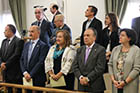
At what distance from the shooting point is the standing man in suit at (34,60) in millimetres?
3352

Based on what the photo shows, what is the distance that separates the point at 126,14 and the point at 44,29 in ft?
10.3

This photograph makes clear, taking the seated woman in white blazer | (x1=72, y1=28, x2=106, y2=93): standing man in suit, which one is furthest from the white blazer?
(x1=72, y1=28, x2=106, y2=93): standing man in suit

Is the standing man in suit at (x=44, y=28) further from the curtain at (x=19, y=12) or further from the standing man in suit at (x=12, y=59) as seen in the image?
the curtain at (x=19, y=12)

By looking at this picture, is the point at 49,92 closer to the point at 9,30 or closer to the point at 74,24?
the point at 9,30

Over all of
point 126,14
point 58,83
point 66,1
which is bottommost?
point 58,83

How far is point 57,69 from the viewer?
10.6 feet

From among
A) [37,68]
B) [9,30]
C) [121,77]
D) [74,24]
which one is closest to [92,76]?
[121,77]

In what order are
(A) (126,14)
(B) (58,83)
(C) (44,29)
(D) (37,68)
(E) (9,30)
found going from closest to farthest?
(B) (58,83) → (D) (37,68) → (E) (9,30) → (C) (44,29) → (A) (126,14)

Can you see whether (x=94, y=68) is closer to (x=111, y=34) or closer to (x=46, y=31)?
(x=111, y=34)

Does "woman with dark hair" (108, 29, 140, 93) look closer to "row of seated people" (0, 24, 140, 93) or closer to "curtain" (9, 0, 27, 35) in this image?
"row of seated people" (0, 24, 140, 93)

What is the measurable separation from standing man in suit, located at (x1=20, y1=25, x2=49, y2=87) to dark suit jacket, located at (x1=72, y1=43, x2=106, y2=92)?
0.58 meters

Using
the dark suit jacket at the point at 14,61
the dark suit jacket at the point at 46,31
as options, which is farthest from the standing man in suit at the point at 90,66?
the dark suit jacket at the point at 46,31

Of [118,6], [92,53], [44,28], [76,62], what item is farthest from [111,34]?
[118,6]

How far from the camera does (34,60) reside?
3.39 meters
